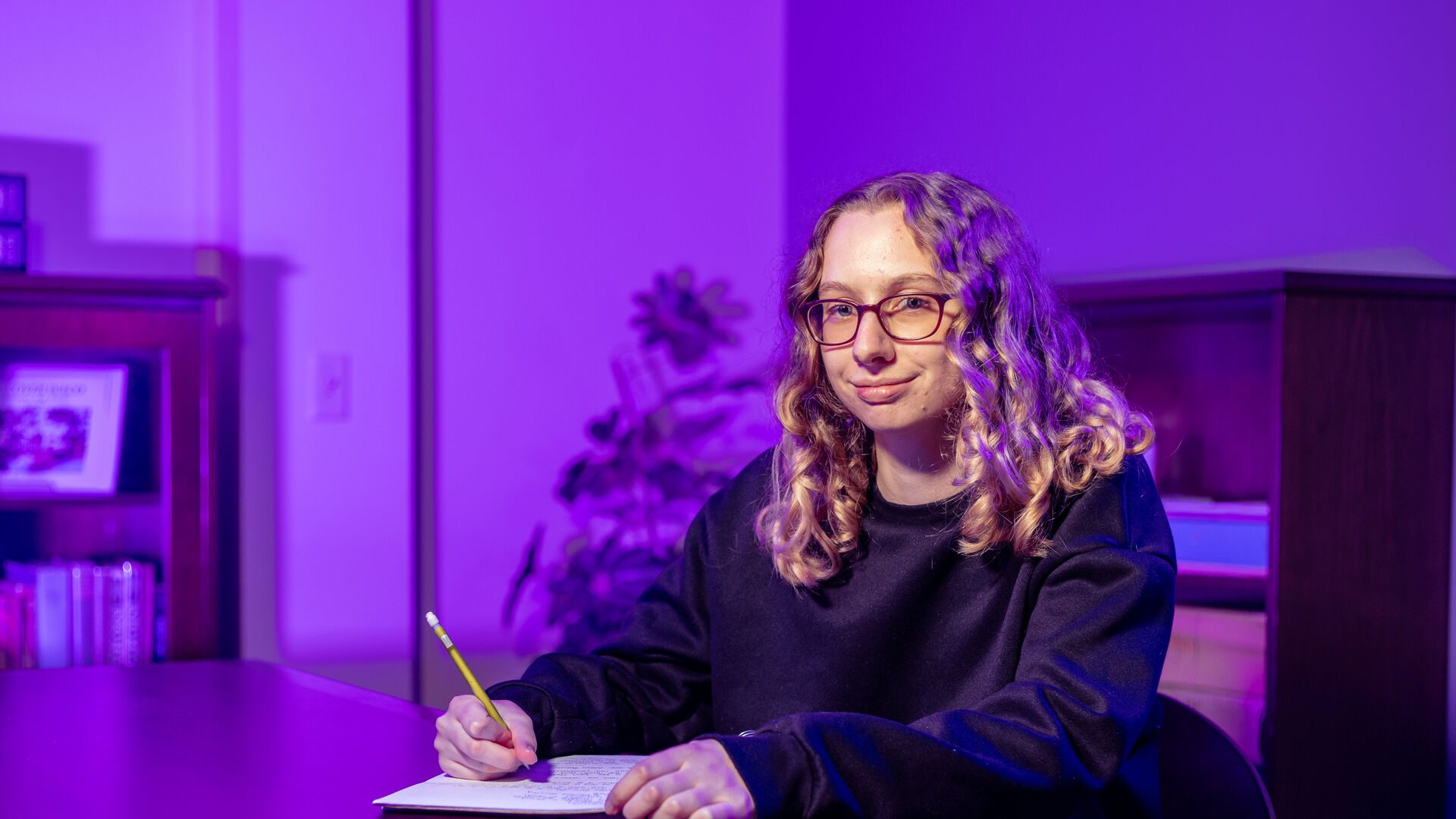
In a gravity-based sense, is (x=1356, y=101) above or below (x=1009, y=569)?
above

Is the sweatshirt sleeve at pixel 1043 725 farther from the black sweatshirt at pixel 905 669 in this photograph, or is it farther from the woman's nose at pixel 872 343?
the woman's nose at pixel 872 343

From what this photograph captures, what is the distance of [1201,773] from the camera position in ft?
4.09

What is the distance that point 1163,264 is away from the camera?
254 cm

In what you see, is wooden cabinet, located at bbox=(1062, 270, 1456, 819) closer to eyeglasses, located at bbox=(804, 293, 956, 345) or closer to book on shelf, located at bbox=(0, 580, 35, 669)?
eyeglasses, located at bbox=(804, 293, 956, 345)

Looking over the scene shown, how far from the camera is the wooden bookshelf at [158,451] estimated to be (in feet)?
8.13

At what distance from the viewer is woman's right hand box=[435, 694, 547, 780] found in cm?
116

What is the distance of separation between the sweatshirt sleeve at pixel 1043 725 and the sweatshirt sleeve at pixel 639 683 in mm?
325

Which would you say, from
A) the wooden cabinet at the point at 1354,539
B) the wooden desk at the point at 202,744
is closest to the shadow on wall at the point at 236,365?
the wooden desk at the point at 202,744

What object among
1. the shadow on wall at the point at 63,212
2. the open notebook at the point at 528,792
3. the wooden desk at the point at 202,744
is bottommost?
the wooden desk at the point at 202,744

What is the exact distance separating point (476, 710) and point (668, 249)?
8.32ft

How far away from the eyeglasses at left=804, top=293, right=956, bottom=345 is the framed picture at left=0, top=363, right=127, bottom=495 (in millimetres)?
1808

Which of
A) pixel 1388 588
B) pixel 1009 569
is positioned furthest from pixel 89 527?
pixel 1388 588

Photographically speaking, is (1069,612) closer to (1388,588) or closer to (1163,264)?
(1388,588)

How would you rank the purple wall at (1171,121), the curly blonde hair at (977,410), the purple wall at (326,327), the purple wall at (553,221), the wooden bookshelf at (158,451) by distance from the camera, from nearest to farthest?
1. the curly blonde hair at (977,410)
2. the purple wall at (1171,121)
3. the wooden bookshelf at (158,451)
4. the purple wall at (326,327)
5. the purple wall at (553,221)
